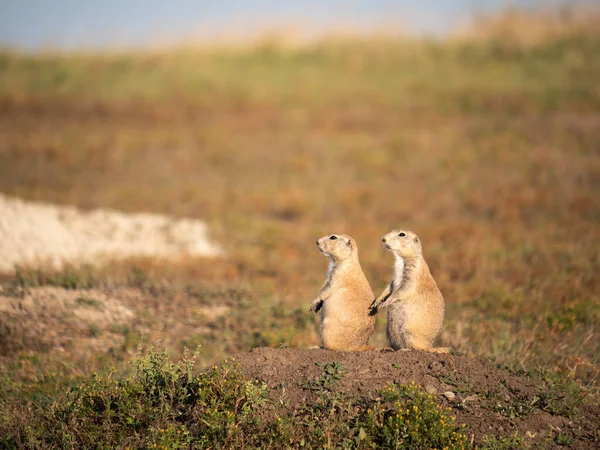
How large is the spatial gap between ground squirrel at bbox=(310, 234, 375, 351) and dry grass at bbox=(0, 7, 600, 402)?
2243mm

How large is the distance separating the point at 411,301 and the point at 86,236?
A: 11.2 metres

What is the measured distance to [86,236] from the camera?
16438mm

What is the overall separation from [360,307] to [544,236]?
11838 millimetres

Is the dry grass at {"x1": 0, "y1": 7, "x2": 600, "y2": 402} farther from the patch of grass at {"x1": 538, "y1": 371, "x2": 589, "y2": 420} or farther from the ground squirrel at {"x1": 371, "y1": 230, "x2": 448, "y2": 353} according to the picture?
the ground squirrel at {"x1": 371, "y1": 230, "x2": 448, "y2": 353}

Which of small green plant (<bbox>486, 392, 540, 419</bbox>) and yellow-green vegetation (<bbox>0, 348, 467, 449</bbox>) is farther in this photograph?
small green plant (<bbox>486, 392, 540, 419</bbox>)

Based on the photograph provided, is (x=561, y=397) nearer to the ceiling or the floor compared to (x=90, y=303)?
nearer to the floor

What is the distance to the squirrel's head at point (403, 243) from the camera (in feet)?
23.9

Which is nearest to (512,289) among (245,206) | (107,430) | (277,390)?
(277,390)

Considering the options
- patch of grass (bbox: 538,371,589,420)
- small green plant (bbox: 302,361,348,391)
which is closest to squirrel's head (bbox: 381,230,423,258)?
small green plant (bbox: 302,361,348,391)

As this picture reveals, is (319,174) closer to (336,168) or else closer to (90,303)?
(336,168)

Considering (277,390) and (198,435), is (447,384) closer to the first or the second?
(277,390)

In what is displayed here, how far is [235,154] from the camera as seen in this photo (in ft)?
93.6

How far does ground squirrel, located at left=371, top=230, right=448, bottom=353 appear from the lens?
23.6 feet

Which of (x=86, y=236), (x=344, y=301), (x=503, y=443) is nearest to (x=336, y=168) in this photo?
(x=86, y=236)
